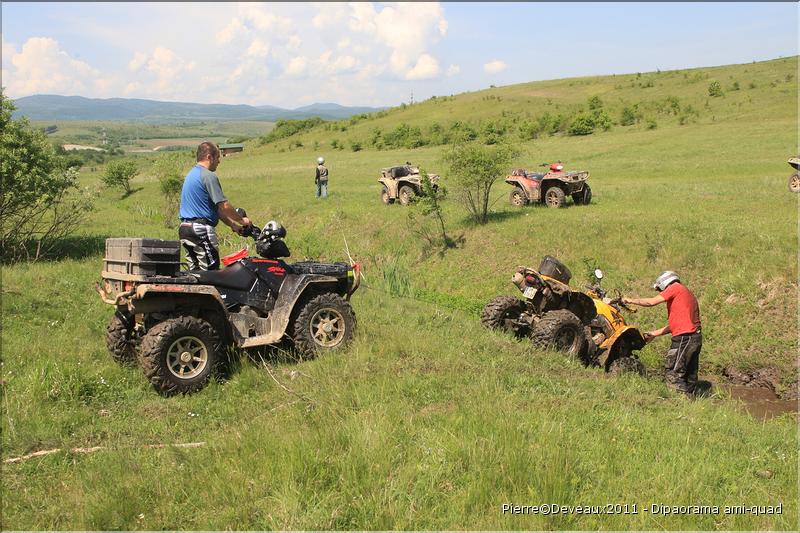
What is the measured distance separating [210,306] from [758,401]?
8878mm

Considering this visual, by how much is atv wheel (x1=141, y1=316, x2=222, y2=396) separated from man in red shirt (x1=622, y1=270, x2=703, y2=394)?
625 cm

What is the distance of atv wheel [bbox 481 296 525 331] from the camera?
402 inches

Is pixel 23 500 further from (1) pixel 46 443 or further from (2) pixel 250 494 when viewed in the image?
(2) pixel 250 494

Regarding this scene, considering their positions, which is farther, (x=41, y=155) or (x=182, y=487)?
(x=41, y=155)

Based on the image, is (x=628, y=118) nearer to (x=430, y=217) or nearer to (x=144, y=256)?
(x=430, y=217)

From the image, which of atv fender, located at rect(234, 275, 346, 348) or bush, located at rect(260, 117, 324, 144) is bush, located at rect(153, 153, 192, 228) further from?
bush, located at rect(260, 117, 324, 144)

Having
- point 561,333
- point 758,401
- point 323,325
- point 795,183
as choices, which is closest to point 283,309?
point 323,325

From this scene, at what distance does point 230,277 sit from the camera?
24.5 ft

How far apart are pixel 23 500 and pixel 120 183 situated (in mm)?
38006

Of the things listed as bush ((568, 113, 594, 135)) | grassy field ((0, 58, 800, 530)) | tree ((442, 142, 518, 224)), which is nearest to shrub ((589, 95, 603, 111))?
bush ((568, 113, 594, 135))

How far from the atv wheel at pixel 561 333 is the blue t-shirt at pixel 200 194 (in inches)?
194

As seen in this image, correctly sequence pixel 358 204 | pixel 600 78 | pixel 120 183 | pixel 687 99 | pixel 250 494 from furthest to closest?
pixel 600 78 < pixel 687 99 < pixel 120 183 < pixel 358 204 < pixel 250 494

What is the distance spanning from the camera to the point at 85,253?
1509 centimetres

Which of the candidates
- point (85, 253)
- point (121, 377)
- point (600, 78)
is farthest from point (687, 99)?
point (121, 377)
